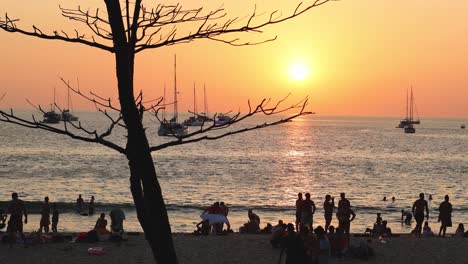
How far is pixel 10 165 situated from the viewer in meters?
83.5

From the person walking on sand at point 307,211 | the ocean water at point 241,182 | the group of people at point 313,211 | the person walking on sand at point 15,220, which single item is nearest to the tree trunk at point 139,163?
the group of people at point 313,211

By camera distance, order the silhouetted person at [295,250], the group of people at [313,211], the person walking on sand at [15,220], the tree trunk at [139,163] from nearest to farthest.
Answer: the tree trunk at [139,163]
the silhouetted person at [295,250]
the person walking on sand at [15,220]
the group of people at [313,211]

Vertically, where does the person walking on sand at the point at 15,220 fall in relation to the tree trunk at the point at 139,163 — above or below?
below

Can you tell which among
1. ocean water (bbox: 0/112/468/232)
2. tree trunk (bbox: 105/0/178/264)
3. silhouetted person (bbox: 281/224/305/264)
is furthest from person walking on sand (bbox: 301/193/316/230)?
tree trunk (bbox: 105/0/178/264)

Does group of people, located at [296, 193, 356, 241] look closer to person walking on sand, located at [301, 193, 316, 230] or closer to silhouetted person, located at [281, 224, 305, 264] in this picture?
person walking on sand, located at [301, 193, 316, 230]

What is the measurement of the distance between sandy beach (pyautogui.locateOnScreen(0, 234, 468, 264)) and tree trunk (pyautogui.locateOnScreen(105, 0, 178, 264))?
13072 millimetres

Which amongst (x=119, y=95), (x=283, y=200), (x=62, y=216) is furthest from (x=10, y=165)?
(x=119, y=95)

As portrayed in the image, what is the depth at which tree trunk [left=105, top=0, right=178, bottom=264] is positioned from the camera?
450cm

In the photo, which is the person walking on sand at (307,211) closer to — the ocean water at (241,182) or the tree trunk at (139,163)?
the ocean water at (241,182)

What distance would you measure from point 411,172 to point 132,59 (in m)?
82.9

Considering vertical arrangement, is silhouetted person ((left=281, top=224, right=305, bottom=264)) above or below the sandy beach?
above

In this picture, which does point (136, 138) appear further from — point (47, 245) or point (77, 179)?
point (77, 179)

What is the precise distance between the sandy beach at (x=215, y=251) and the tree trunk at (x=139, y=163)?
13072 millimetres

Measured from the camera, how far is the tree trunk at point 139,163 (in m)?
4.50
